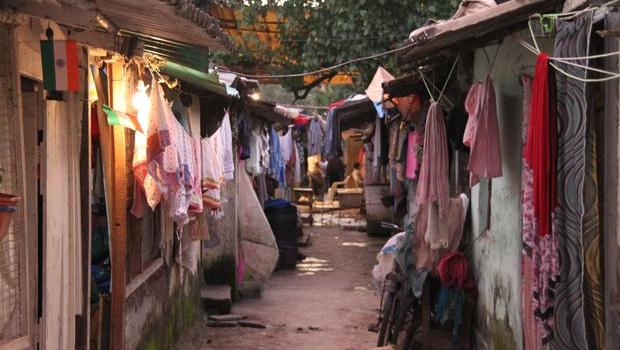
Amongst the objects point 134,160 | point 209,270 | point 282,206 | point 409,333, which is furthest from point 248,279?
point 134,160

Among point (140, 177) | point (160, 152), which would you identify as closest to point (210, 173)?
point (140, 177)

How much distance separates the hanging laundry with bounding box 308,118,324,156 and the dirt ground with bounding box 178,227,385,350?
11.5ft

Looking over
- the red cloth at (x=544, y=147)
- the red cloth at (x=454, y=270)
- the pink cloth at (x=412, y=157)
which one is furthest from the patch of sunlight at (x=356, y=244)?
the red cloth at (x=544, y=147)

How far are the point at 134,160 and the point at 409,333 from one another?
452 centimetres

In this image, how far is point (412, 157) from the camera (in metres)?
12.1

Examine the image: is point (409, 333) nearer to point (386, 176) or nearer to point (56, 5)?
point (56, 5)

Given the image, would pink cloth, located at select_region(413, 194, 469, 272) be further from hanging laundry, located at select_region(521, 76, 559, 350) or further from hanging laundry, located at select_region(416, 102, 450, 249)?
hanging laundry, located at select_region(521, 76, 559, 350)

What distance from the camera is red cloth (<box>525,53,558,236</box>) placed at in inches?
170

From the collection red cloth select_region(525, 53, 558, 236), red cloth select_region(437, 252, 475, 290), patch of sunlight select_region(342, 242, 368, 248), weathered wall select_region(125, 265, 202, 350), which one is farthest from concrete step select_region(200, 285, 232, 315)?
patch of sunlight select_region(342, 242, 368, 248)

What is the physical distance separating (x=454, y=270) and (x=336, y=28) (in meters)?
9.50

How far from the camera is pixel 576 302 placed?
164 inches

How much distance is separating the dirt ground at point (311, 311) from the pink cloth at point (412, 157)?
2523 mm

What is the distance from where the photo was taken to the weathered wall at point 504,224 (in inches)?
256

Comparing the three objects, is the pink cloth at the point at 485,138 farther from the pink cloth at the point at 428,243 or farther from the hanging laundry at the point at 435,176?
the pink cloth at the point at 428,243
